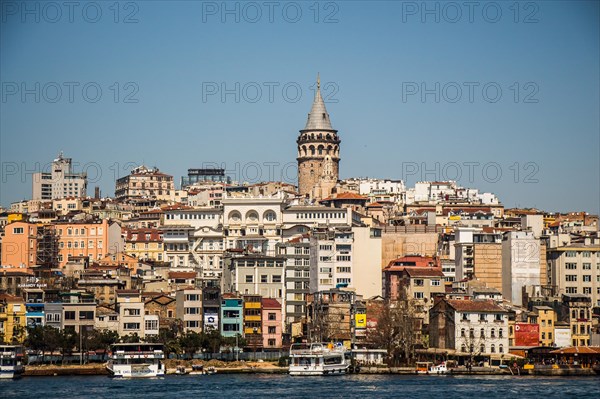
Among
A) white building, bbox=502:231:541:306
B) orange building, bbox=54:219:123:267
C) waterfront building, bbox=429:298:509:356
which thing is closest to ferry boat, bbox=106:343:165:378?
waterfront building, bbox=429:298:509:356

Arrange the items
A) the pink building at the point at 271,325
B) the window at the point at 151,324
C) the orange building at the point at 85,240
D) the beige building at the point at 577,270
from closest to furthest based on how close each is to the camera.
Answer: the window at the point at 151,324 → the pink building at the point at 271,325 → the beige building at the point at 577,270 → the orange building at the point at 85,240

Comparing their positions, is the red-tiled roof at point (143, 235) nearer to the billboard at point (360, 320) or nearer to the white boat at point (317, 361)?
the billboard at point (360, 320)

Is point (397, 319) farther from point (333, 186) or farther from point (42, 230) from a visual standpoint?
point (333, 186)

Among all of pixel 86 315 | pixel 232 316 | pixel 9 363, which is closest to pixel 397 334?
pixel 232 316

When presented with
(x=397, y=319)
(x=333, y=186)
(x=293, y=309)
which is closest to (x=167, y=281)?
(x=293, y=309)

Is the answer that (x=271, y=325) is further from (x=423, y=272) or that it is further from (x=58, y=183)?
(x=58, y=183)

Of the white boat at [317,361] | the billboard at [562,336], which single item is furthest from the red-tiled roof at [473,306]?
the white boat at [317,361]

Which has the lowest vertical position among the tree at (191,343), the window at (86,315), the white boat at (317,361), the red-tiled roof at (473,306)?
the white boat at (317,361)

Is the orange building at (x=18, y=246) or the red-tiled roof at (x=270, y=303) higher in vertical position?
the orange building at (x=18, y=246)
